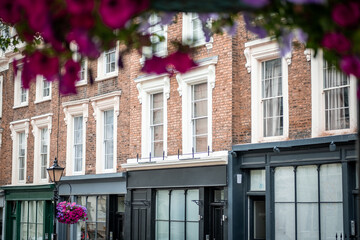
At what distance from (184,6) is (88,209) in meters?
22.7

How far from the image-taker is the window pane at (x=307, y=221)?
16766mm

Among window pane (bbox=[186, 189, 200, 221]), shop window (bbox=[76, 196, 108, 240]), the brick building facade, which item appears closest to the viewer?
the brick building facade

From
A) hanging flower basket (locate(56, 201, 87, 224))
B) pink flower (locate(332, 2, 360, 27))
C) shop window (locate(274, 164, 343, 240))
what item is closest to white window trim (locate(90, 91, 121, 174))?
hanging flower basket (locate(56, 201, 87, 224))

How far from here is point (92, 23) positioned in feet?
11.4

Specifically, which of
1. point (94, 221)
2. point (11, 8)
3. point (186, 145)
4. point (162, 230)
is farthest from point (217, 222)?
point (11, 8)

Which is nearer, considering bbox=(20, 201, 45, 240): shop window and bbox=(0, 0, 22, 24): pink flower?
bbox=(0, 0, 22, 24): pink flower

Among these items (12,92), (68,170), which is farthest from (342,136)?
(12,92)

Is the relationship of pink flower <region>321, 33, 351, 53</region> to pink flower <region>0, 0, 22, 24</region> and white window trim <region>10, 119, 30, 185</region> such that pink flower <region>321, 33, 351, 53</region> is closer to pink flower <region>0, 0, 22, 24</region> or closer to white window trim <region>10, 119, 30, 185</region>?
pink flower <region>0, 0, 22, 24</region>

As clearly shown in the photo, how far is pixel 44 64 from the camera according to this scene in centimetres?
383

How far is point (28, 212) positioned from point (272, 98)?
16224mm

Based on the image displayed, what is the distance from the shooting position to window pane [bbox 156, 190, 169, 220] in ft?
72.0

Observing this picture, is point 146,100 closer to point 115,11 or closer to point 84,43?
point 84,43

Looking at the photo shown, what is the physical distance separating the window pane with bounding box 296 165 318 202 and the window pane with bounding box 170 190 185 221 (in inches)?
195

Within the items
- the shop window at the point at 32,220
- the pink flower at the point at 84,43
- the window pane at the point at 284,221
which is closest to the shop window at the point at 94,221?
the shop window at the point at 32,220
